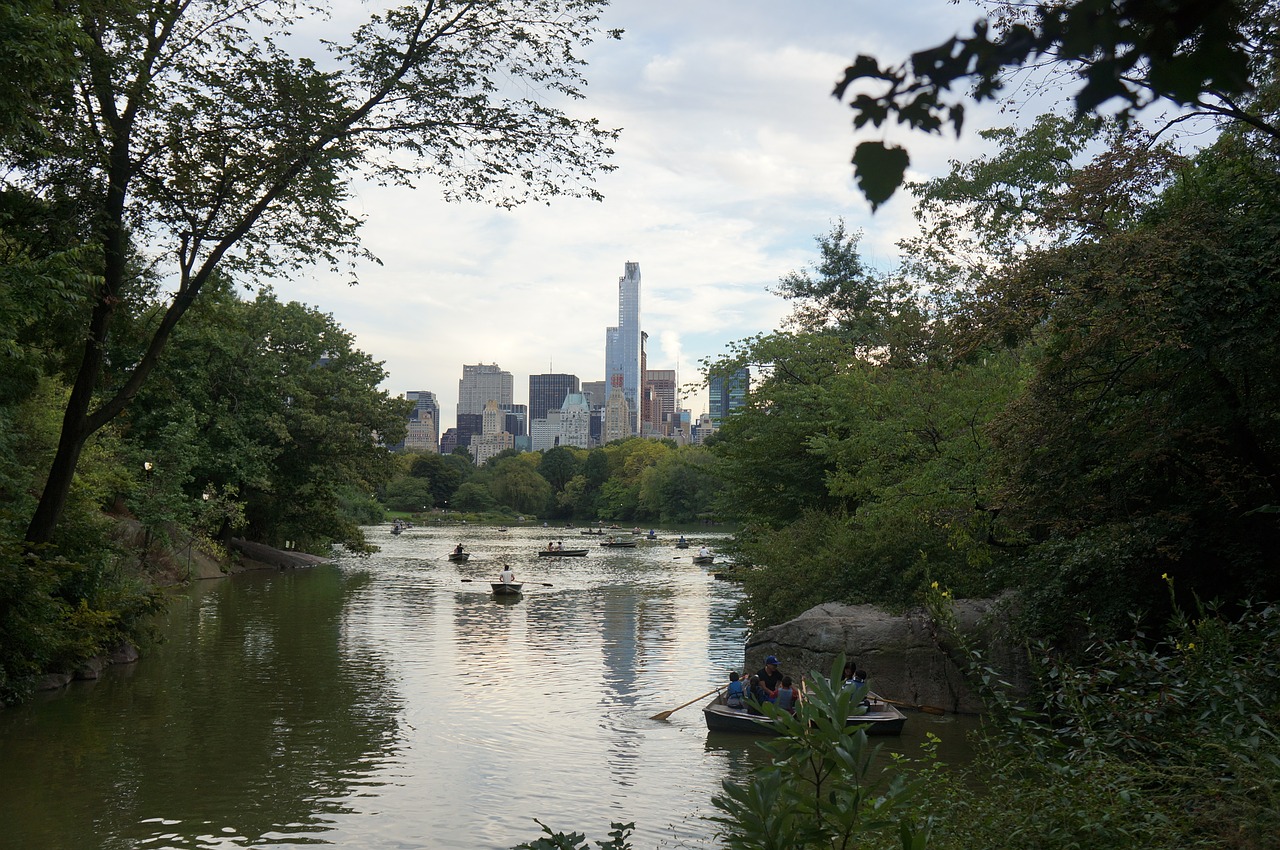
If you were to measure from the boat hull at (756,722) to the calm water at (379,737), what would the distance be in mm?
224

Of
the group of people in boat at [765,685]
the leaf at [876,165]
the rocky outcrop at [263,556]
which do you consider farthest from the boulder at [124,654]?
the rocky outcrop at [263,556]

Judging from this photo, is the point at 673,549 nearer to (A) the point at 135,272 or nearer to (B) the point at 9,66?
(A) the point at 135,272

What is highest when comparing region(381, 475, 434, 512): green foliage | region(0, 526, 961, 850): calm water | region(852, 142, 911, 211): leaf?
region(852, 142, 911, 211): leaf

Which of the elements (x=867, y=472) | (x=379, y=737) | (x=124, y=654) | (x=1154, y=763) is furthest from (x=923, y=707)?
(x=124, y=654)

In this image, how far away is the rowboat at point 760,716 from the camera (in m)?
14.7

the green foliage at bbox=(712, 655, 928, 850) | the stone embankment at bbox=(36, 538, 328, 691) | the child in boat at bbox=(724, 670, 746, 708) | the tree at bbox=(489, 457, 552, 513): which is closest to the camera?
the green foliage at bbox=(712, 655, 928, 850)

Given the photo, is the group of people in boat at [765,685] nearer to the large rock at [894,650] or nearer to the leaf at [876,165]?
the large rock at [894,650]

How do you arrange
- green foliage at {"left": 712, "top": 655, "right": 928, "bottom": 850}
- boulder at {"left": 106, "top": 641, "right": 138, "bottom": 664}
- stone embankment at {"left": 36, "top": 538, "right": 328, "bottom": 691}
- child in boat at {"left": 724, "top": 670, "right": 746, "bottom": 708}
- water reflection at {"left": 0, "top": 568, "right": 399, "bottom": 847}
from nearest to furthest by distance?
green foliage at {"left": 712, "top": 655, "right": 928, "bottom": 850} → water reflection at {"left": 0, "top": 568, "right": 399, "bottom": 847} → child in boat at {"left": 724, "top": 670, "right": 746, "bottom": 708} → stone embankment at {"left": 36, "top": 538, "right": 328, "bottom": 691} → boulder at {"left": 106, "top": 641, "right": 138, "bottom": 664}

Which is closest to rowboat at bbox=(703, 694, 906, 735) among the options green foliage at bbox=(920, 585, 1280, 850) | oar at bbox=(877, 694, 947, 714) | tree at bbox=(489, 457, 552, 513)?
oar at bbox=(877, 694, 947, 714)

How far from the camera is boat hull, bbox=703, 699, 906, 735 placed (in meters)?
14.7

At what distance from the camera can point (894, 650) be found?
17375mm

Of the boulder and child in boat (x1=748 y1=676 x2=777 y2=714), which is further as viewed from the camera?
the boulder

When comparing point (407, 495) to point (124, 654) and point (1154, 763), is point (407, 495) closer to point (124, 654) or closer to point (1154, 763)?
point (124, 654)

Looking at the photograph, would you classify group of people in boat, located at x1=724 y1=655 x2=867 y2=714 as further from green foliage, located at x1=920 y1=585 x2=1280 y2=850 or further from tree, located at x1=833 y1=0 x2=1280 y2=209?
tree, located at x1=833 y1=0 x2=1280 y2=209
